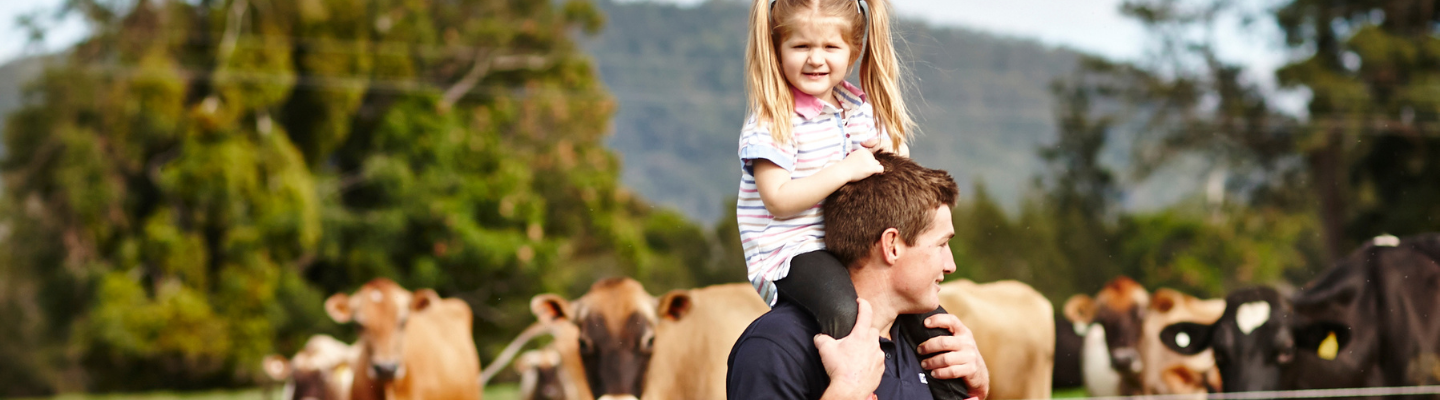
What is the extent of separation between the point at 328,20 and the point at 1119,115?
9.94 metres

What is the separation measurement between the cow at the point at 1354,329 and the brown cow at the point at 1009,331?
2.28ft

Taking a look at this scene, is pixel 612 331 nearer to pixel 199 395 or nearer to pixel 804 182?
pixel 804 182

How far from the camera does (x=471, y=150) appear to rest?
11258mm

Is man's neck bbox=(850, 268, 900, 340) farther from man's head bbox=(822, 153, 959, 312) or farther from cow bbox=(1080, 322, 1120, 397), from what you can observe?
cow bbox=(1080, 322, 1120, 397)

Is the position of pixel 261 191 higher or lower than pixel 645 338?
higher

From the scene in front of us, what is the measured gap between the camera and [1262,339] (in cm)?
403

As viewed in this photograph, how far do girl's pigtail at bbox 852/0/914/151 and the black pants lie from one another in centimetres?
36

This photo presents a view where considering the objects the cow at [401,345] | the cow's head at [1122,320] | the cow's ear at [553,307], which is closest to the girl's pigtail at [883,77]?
the cow's ear at [553,307]

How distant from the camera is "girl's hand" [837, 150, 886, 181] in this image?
157 cm

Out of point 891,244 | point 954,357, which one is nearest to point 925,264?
point 891,244

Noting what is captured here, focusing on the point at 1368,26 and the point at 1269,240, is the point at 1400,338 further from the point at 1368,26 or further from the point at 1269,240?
the point at 1269,240

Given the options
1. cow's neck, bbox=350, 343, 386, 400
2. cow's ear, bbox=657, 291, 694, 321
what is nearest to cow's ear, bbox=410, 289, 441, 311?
cow's neck, bbox=350, 343, 386, 400

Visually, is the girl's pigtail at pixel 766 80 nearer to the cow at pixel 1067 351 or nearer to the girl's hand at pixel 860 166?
the girl's hand at pixel 860 166

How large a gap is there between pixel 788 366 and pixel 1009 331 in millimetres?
2870
